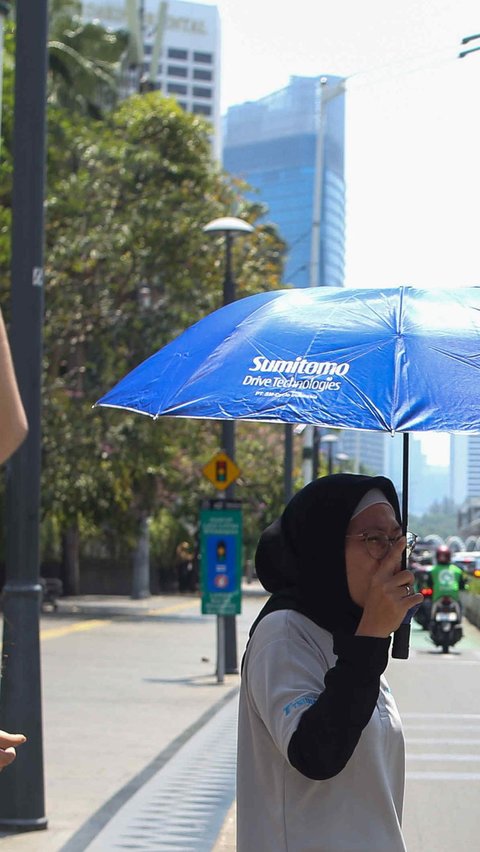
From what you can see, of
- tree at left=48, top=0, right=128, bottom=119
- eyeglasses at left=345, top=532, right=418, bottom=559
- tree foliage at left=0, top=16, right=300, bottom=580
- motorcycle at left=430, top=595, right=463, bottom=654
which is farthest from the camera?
tree at left=48, top=0, right=128, bottom=119

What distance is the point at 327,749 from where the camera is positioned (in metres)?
2.72

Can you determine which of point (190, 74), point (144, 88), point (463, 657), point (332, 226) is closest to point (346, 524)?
point (463, 657)

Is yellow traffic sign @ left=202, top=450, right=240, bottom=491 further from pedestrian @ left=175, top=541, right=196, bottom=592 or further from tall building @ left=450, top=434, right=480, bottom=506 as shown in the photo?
pedestrian @ left=175, top=541, right=196, bottom=592

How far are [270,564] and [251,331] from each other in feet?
3.79

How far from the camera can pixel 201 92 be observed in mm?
184125

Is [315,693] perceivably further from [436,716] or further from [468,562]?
[468,562]

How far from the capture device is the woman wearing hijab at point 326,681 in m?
2.76

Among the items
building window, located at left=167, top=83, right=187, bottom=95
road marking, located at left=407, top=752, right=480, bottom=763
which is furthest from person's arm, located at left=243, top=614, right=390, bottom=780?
building window, located at left=167, top=83, right=187, bottom=95

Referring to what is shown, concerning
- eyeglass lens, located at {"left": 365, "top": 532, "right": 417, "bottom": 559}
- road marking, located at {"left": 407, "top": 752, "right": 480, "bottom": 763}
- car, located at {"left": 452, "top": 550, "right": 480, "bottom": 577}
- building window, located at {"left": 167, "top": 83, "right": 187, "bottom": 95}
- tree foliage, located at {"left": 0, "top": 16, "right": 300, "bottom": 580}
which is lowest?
car, located at {"left": 452, "top": 550, "right": 480, "bottom": 577}

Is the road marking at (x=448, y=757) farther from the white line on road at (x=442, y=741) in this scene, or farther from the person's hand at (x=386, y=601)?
the person's hand at (x=386, y=601)

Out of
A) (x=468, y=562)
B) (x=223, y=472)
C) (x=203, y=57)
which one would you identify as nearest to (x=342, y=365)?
(x=223, y=472)

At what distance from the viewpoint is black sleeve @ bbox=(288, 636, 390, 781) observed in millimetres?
2729

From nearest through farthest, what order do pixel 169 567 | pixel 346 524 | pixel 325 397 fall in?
pixel 346 524
pixel 325 397
pixel 169 567

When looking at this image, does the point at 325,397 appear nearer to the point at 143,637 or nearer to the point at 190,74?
the point at 143,637
